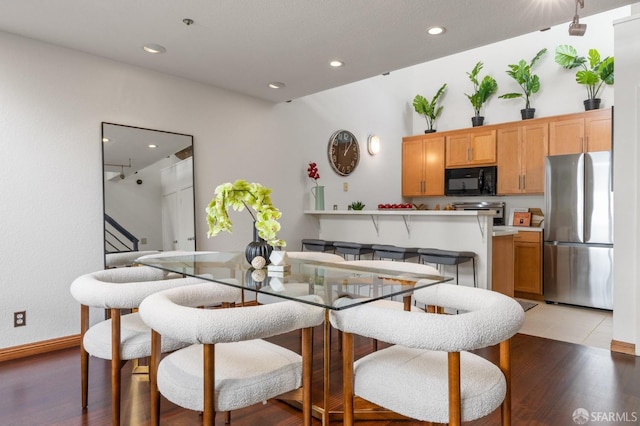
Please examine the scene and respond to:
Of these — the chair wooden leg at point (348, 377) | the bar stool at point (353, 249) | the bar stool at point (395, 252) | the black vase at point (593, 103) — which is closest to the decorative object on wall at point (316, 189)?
the bar stool at point (353, 249)

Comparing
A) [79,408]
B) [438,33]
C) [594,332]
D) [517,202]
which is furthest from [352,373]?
[517,202]

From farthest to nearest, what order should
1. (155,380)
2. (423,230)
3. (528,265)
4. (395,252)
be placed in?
(528,265) → (423,230) → (395,252) → (155,380)

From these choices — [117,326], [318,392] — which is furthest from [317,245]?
[117,326]

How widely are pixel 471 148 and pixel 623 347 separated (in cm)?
343

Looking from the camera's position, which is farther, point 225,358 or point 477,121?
point 477,121

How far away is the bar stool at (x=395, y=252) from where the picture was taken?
3.93 m

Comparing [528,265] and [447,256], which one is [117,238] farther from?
[528,265]

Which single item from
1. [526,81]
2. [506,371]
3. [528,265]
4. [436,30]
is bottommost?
[528,265]

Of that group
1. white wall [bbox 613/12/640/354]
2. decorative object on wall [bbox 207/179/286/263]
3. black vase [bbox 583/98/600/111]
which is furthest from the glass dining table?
black vase [bbox 583/98/600/111]

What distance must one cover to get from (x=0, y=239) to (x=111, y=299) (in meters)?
1.79

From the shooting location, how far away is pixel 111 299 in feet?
5.79

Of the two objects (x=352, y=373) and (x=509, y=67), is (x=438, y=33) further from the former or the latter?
(x=509, y=67)

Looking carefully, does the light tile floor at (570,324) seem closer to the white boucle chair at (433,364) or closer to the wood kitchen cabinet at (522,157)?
the wood kitchen cabinet at (522,157)

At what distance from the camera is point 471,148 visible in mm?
5809
